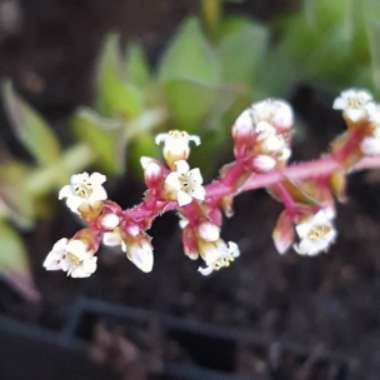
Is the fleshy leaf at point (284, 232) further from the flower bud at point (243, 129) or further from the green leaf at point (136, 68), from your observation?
the green leaf at point (136, 68)

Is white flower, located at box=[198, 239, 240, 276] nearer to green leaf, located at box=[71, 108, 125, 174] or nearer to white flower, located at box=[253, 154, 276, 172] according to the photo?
white flower, located at box=[253, 154, 276, 172]

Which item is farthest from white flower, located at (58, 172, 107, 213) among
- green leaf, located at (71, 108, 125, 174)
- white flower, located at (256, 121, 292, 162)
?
green leaf, located at (71, 108, 125, 174)

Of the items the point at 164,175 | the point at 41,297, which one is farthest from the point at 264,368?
the point at 164,175

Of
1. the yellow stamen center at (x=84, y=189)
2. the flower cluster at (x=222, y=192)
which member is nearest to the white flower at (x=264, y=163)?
the flower cluster at (x=222, y=192)

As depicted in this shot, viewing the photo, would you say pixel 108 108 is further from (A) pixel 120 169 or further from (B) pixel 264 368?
(B) pixel 264 368

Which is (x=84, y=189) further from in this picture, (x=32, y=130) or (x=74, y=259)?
(x=32, y=130)

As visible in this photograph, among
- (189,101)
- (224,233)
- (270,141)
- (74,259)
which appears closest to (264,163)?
(270,141)
